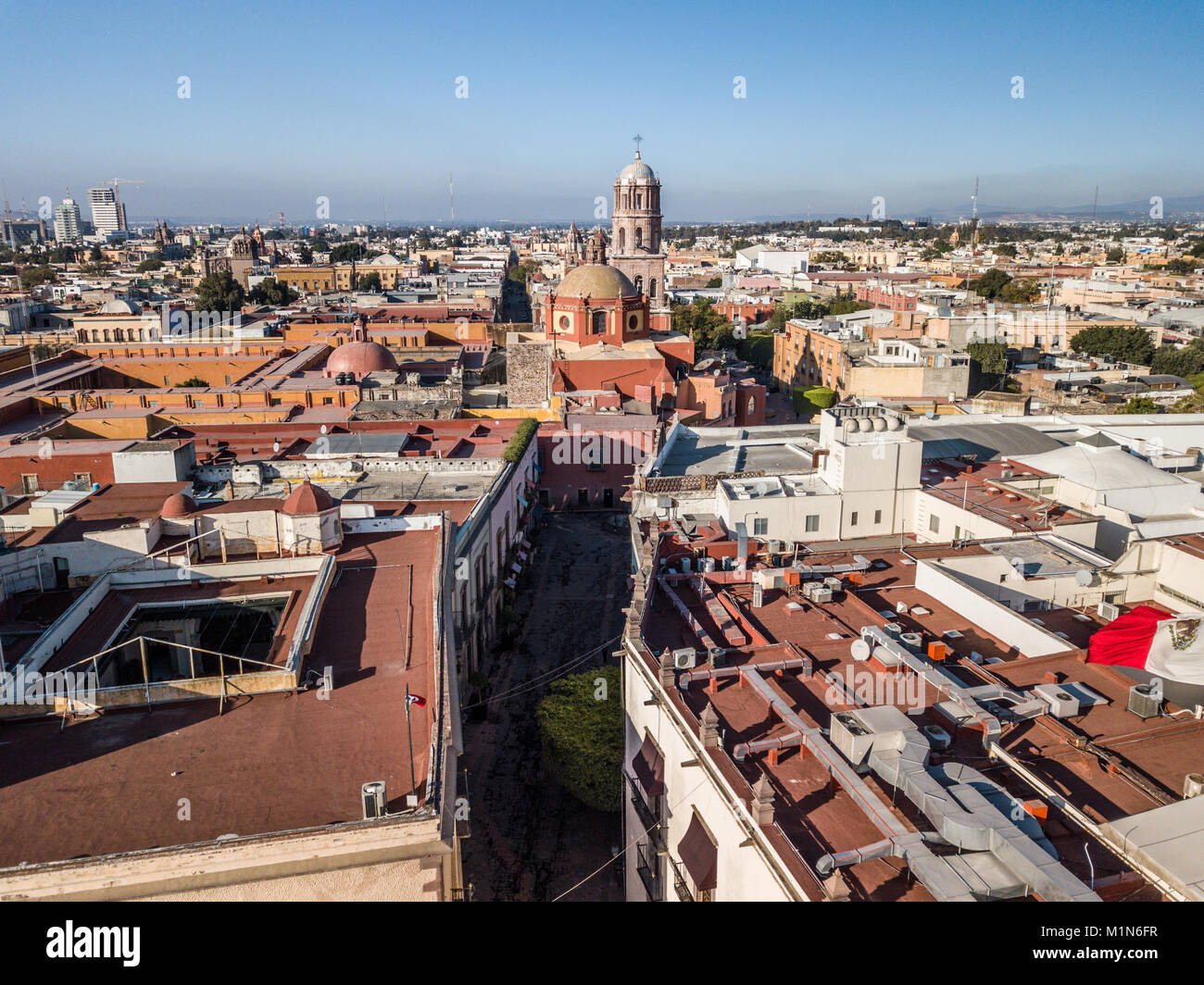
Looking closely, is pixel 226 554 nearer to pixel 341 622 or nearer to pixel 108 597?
pixel 108 597

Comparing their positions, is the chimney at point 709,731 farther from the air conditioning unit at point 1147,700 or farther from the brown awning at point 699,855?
the air conditioning unit at point 1147,700

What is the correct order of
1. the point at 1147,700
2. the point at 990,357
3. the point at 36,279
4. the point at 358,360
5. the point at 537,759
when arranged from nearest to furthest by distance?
the point at 1147,700
the point at 537,759
the point at 358,360
the point at 990,357
the point at 36,279

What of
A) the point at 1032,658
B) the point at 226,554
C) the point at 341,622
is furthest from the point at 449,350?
the point at 1032,658

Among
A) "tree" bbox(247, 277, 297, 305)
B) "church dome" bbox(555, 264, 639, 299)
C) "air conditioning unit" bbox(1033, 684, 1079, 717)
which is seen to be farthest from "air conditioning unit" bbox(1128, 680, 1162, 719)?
"tree" bbox(247, 277, 297, 305)

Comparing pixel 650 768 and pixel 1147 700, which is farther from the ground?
pixel 1147 700

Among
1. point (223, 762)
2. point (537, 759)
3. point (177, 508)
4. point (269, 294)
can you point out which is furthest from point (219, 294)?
point (223, 762)

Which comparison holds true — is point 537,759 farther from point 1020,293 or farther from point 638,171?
point 1020,293
